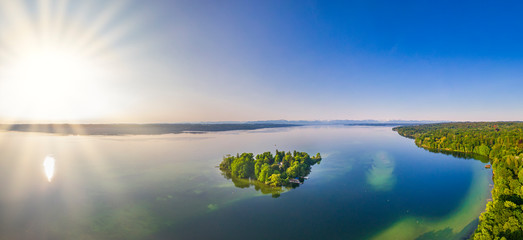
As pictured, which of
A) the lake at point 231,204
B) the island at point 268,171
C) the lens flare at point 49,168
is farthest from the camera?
the lens flare at point 49,168

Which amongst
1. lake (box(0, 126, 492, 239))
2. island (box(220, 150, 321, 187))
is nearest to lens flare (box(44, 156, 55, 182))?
lake (box(0, 126, 492, 239))

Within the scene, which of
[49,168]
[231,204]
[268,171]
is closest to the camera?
[231,204]

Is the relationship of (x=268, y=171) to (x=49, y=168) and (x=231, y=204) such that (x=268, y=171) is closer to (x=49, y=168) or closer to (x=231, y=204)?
(x=231, y=204)

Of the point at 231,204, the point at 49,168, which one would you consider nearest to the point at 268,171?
the point at 231,204

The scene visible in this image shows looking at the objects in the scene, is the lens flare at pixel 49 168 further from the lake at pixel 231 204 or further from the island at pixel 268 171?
the island at pixel 268 171

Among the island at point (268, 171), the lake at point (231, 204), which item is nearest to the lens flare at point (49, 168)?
the lake at point (231, 204)

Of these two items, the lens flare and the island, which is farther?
the lens flare

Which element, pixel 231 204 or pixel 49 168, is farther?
pixel 49 168

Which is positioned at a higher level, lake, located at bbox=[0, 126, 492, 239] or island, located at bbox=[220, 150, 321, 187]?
island, located at bbox=[220, 150, 321, 187]

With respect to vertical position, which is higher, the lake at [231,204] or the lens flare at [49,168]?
the lens flare at [49,168]

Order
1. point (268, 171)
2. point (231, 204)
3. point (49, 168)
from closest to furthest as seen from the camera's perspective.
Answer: point (231, 204) → point (268, 171) → point (49, 168)

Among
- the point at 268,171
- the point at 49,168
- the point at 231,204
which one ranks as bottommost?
the point at 231,204

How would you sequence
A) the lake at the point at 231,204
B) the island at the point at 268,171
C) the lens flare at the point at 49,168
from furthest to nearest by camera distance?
the lens flare at the point at 49,168
the island at the point at 268,171
the lake at the point at 231,204

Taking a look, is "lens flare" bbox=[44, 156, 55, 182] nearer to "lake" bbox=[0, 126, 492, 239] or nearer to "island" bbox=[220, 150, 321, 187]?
"lake" bbox=[0, 126, 492, 239]
